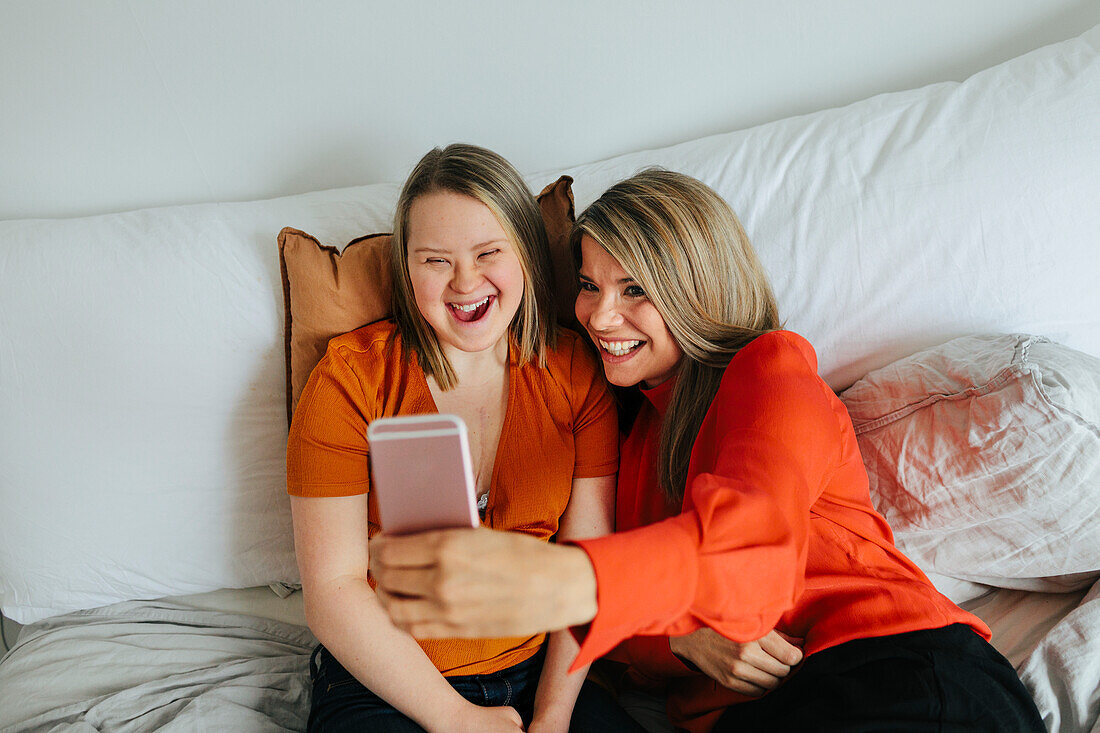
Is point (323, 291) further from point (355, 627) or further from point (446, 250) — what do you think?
point (355, 627)

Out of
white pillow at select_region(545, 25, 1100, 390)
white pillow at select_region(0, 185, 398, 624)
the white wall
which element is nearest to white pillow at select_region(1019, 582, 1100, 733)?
white pillow at select_region(545, 25, 1100, 390)

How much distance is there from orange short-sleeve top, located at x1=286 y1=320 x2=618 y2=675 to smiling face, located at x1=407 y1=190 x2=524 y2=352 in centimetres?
10

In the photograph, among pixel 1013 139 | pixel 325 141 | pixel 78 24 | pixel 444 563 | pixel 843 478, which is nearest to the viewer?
pixel 444 563

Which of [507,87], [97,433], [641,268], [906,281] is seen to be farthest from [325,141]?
[906,281]

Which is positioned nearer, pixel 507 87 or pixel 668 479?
pixel 668 479

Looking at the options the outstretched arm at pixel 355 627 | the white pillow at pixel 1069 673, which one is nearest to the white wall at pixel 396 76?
the outstretched arm at pixel 355 627

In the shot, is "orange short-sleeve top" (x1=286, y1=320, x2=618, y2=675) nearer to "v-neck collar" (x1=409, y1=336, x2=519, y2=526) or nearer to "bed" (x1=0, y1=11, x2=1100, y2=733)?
"v-neck collar" (x1=409, y1=336, x2=519, y2=526)

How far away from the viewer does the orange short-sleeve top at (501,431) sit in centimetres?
→ 95

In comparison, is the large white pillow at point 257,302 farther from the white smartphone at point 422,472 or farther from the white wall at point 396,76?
the white smartphone at point 422,472

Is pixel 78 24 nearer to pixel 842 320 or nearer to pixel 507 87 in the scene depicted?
pixel 507 87

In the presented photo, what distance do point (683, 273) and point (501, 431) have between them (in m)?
0.35

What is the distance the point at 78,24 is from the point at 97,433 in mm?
703

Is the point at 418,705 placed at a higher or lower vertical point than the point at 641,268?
lower

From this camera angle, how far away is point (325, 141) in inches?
53.1
